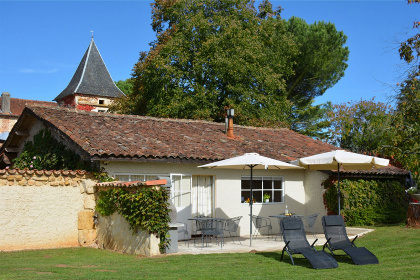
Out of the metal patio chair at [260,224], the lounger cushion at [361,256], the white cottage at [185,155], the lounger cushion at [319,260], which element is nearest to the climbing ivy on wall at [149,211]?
the white cottage at [185,155]

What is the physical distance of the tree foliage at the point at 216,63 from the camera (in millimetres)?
28797

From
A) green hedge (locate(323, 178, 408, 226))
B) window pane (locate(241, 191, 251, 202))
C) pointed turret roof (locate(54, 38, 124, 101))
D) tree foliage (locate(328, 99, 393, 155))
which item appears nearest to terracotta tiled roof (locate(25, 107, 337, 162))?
window pane (locate(241, 191, 251, 202))

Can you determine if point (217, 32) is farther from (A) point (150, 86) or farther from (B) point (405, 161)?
(B) point (405, 161)

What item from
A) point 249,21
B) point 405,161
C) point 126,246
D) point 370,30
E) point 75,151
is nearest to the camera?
point 126,246

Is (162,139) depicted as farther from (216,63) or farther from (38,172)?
(216,63)

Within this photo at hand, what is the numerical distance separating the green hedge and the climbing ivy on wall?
8023mm

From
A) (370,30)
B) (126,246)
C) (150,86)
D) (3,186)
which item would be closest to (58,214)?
(3,186)

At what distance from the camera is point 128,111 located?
3334cm

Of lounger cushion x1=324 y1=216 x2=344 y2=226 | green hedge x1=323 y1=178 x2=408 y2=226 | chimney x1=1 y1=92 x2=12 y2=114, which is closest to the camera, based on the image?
lounger cushion x1=324 y1=216 x2=344 y2=226

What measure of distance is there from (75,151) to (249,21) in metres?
20.8

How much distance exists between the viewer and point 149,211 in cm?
1162

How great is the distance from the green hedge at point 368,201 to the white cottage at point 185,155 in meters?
0.71

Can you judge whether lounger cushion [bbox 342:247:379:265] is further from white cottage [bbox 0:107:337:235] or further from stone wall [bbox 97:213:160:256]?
white cottage [bbox 0:107:337:235]

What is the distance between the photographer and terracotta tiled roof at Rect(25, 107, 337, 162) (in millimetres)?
14719
